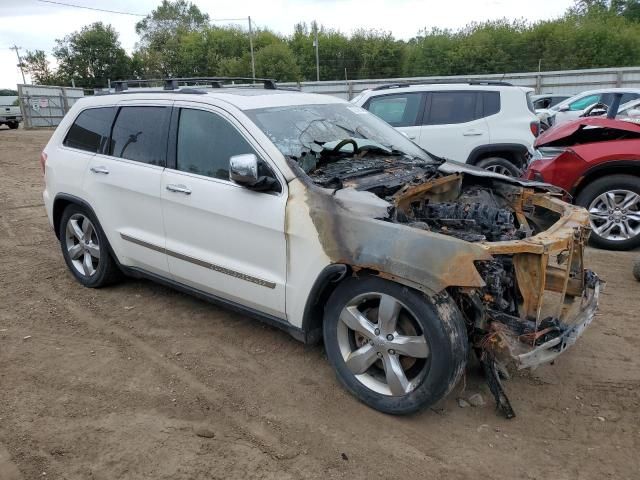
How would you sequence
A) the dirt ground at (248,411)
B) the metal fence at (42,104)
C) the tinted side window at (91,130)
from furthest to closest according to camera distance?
the metal fence at (42,104) → the tinted side window at (91,130) → the dirt ground at (248,411)

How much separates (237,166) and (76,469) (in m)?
1.90

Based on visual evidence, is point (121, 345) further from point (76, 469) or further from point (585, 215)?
point (585, 215)

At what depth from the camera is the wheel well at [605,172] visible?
19.6ft

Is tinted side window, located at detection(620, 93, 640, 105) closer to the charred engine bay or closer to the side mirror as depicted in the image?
the charred engine bay

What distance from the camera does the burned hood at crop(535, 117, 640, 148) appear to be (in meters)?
6.15

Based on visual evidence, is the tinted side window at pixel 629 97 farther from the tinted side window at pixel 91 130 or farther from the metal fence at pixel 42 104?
the metal fence at pixel 42 104

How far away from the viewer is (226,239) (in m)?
3.74

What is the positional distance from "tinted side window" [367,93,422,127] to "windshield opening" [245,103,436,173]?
3.85 metres

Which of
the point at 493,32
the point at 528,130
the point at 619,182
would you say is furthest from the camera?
the point at 493,32

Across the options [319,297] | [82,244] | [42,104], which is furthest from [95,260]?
[42,104]

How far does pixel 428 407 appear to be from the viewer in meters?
3.06

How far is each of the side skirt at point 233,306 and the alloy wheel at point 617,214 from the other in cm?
407

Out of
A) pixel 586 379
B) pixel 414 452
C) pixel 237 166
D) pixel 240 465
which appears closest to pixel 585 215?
pixel 586 379

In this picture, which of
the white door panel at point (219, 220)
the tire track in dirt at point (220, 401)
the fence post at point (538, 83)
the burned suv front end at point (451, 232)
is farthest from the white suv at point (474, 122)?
the fence post at point (538, 83)
